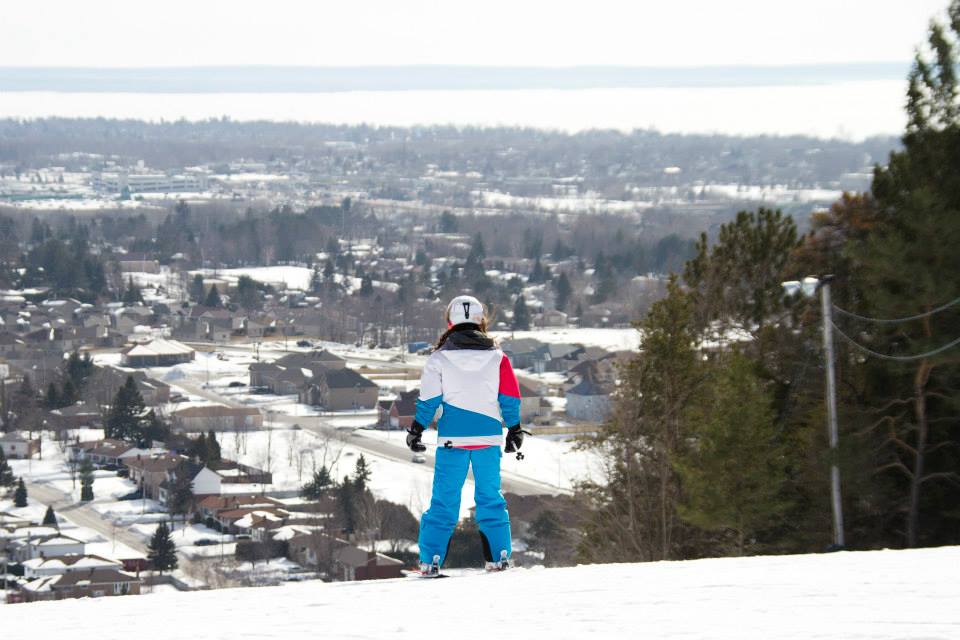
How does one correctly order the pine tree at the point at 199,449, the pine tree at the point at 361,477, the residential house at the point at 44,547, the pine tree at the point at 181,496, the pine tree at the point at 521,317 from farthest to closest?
1. the pine tree at the point at 521,317
2. the pine tree at the point at 199,449
3. the pine tree at the point at 181,496
4. the pine tree at the point at 361,477
5. the residential house at the point at 44,547

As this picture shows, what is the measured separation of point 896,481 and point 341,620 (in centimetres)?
950

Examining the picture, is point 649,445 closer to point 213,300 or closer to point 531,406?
point 531,406

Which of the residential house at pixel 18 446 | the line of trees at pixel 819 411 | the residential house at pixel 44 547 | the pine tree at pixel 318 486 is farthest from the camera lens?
the residential house at pixel 18 446

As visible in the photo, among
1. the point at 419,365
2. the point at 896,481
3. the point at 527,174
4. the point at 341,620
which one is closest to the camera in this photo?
the point at 341,620

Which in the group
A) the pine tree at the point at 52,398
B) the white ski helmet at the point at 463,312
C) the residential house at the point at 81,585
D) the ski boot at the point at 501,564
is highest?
the white ski helmet at the point at 463,312

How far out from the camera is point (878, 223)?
13.4 meters

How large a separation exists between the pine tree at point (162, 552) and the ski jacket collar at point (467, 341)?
18160 millimetres

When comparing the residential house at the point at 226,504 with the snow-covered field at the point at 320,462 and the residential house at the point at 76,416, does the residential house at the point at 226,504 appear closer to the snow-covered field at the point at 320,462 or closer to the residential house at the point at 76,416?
the snow-covered field at the point at 320,462

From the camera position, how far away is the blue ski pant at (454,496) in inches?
202

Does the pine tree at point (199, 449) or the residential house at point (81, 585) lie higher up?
the residential house at point (81, 585)

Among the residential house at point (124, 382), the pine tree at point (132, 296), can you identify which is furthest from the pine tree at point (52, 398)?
the pine tree at point (132, 296)

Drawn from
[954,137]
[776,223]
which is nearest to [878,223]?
[954,137]

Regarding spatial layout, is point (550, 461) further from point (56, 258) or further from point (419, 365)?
point (56, 258)

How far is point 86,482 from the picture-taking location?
29984 mm
